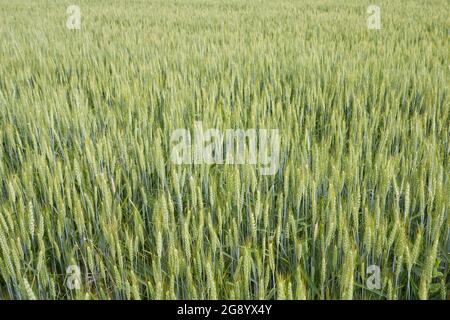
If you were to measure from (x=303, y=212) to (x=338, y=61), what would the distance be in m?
1.71

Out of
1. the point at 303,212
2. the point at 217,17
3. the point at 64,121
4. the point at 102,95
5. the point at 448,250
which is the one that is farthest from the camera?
the point at 217,17

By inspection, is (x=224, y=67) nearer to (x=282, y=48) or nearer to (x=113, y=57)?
(x=282, y=48)

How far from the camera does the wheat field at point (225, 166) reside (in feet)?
2.60

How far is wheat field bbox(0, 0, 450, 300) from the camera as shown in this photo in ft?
2.60

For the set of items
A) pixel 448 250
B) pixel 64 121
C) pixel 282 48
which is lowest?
pixel 448 250

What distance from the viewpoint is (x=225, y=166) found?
1.13 metres

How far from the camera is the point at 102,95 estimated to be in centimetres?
213

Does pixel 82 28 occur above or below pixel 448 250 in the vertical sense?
above

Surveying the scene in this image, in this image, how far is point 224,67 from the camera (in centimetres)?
248

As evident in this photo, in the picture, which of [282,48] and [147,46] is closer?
[282,48]

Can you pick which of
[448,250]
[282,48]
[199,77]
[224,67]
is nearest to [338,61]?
[282,48]

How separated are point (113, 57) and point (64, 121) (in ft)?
4.19
